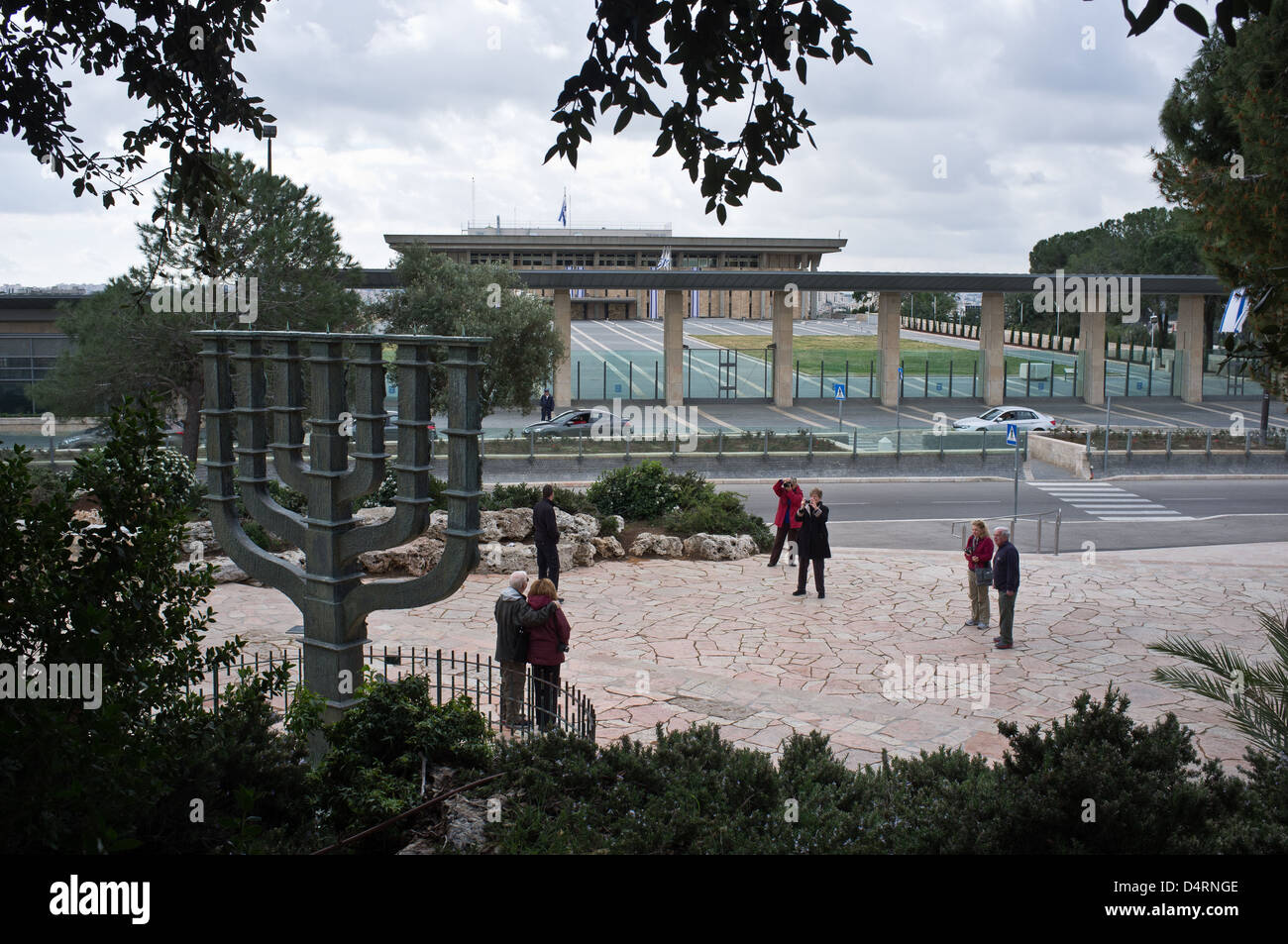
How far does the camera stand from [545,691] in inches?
372

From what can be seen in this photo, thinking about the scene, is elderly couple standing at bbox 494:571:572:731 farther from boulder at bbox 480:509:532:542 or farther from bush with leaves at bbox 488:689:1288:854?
boulder at bbox 480:509:532:542

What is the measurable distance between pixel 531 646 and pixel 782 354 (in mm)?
36012

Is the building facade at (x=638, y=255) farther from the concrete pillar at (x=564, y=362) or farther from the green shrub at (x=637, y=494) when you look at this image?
the green shrub at (x=637, y=494)

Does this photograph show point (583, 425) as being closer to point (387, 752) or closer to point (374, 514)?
point (374, 514)

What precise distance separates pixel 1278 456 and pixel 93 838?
34.7 m

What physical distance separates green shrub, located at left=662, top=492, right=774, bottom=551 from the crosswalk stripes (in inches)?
385

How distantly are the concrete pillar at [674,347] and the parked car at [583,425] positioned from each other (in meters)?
5.92

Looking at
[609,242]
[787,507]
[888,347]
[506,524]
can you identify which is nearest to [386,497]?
[506,524]

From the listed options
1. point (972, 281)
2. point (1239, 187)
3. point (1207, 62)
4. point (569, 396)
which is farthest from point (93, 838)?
point (972, 281)

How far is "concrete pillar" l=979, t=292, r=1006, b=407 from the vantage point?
46031 mm

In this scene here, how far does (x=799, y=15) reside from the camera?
234 inches

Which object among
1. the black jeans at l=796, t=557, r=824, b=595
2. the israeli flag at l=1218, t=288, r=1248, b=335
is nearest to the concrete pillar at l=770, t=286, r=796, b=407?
the israeli flag at l=1218, t=288, r=1248, b=335

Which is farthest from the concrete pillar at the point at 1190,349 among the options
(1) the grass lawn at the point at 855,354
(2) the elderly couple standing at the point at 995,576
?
(2) the elderly couple standing at the point at 995,576

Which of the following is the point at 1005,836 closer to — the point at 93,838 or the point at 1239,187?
the point at 93,838
